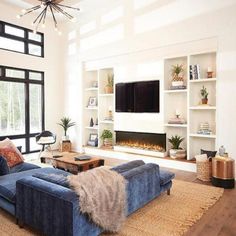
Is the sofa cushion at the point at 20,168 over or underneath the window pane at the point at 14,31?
underneath

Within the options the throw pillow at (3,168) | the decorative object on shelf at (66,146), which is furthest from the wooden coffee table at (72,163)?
the decorative object on shelf at (66,146)

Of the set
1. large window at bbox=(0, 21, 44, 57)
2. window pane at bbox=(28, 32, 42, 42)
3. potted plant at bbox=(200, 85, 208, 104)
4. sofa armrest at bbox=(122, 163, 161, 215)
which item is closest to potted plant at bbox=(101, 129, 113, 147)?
potted plant at bbox=(200, 85, 208, 104)

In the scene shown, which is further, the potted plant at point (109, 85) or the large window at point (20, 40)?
the potted plant at point (109, 85)

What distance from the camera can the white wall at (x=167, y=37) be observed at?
4684mm

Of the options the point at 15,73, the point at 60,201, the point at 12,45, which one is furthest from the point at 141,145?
the point at 12,45

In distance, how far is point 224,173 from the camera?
4066 mm

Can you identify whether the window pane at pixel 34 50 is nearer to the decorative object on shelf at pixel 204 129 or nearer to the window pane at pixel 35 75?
the window pane at pixel 35 75

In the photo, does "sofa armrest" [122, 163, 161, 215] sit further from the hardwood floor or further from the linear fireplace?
the linear fireplace

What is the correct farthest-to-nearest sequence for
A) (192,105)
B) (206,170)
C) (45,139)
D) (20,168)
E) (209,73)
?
(45,139), (192,105), (209,73), (206,170), (20,168)

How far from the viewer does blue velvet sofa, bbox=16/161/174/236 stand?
6.92 ft

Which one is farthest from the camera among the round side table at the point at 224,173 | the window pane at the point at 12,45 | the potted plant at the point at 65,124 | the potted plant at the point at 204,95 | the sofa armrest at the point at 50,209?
the potted plant at the point at 65,124

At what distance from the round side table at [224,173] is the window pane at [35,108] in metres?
5.37

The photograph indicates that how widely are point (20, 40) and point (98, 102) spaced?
2.88 metres

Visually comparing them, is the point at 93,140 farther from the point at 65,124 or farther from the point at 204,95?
the point at 204,95
